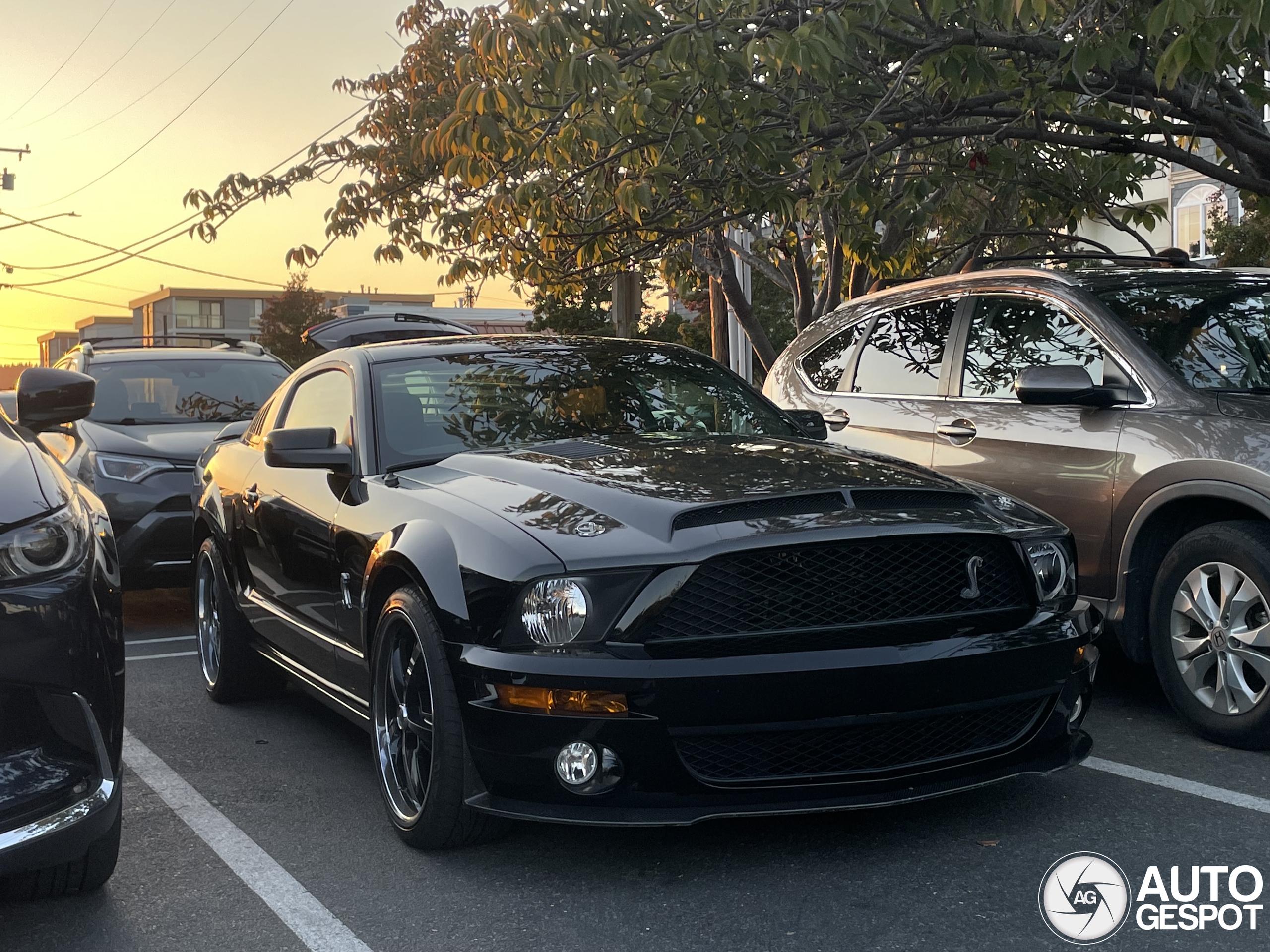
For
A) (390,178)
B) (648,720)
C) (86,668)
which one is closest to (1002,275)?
(648,720)

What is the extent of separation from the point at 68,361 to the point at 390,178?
460 cm

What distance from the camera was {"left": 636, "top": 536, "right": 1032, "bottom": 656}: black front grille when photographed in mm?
3631

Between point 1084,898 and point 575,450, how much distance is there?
2072 mm

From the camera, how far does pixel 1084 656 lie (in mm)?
4148

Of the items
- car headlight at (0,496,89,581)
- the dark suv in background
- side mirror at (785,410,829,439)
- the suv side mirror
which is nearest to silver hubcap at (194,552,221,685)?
side mirror at (785,410,829,439)

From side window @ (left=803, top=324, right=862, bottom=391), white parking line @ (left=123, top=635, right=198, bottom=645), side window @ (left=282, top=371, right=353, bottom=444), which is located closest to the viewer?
side window @ (left=282, top=371, right=353, bottom=444)

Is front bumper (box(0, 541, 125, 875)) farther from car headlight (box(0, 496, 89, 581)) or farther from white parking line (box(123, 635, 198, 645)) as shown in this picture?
white parking line (box(123, 635, 198, 645))

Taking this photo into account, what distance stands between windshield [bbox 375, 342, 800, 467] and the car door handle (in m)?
1.18

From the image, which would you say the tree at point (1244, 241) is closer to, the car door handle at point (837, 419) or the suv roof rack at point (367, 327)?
the suv roof rack at point (367, 327)

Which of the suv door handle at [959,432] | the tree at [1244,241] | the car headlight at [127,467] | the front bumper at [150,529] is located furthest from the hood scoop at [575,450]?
the tree at [1244,241]

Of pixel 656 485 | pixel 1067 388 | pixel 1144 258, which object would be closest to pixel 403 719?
pixel 656 485

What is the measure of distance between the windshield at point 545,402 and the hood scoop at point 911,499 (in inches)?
46.8

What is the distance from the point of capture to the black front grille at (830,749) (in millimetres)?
3656

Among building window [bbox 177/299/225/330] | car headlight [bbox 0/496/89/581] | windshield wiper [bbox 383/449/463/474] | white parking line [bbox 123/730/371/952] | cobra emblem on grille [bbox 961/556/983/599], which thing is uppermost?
windshield wiper [bbox 383/449/463/474]
